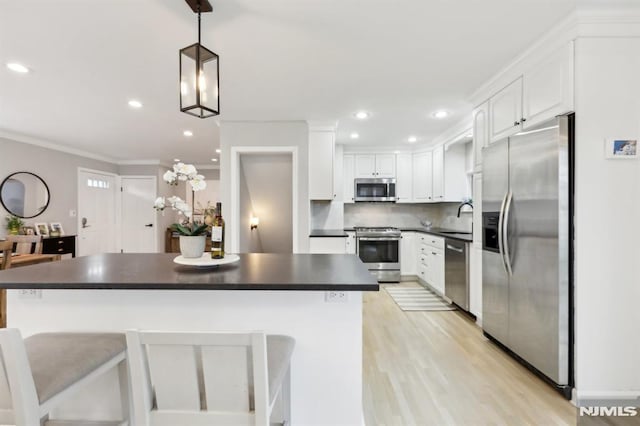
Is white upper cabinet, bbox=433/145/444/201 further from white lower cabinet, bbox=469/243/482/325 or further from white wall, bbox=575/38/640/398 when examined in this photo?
white wall, bbox=575/38/640/398

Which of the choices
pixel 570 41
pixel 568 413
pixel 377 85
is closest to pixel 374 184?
pixel 377 85

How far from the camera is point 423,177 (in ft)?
17.9

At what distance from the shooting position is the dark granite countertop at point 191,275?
1.33 metres

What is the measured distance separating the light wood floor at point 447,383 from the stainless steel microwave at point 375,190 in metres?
2.66

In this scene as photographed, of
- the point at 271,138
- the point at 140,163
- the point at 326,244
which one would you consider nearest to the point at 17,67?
the point at 271,138

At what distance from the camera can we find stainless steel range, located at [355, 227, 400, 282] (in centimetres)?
515

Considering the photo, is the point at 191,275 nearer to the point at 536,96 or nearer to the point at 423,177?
the point at 536,96

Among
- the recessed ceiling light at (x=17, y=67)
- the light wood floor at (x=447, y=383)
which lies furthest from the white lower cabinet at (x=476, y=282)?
the recessed ceiling light at (x=17, y=67)

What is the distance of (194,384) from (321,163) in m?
3.36

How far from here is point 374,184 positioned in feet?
18.0

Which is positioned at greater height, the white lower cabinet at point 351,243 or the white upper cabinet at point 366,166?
the white upper cabinet at point 366,166
